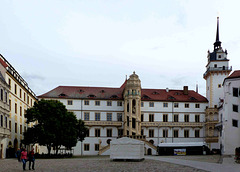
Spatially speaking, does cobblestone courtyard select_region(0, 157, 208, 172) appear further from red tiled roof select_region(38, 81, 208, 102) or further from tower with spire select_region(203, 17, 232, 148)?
tower with spire select_region(203, 17, 232, 148)

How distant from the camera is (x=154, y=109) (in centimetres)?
8425

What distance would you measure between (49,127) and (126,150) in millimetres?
17560

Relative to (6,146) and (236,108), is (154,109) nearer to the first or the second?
(236,108)

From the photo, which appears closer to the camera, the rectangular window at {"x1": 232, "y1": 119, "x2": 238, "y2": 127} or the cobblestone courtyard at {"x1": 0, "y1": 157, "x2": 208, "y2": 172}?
the cobblestone courtyard at {"x1": 0, "y1": 157, "x2": 208, "y2": 172}

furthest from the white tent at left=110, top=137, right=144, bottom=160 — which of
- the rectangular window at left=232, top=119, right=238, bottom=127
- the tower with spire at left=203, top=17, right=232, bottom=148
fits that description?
the tower with spire at left=203, top=17, right=232, bottom=148

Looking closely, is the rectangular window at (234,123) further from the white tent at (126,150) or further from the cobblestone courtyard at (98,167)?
the cobblestone courtyard at (98,167)

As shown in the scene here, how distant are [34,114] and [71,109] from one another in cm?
2781

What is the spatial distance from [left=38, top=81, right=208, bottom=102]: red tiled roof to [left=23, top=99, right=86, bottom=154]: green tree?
26.1 m

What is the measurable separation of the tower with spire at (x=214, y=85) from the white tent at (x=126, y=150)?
44.0 meters

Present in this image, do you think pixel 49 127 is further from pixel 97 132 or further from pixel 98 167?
pixel 97 132

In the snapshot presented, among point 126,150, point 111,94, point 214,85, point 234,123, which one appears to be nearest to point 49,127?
point 126,150

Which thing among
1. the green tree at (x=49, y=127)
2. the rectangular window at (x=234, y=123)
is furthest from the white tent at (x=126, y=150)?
the rectangular window at (x=234, y=123)

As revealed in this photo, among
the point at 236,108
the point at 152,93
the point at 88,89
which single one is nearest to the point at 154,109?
the point at 152,93

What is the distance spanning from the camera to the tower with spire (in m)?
81.6
